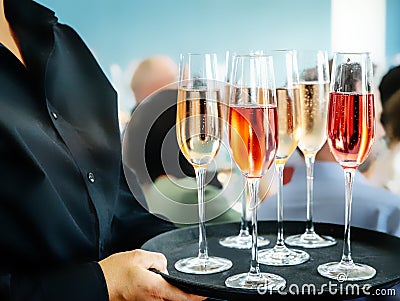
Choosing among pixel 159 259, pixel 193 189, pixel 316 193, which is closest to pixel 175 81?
pixel 193 189

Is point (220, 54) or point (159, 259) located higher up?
point (220, 54)

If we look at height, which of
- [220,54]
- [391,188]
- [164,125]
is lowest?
[391,188]

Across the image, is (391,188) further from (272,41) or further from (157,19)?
(157,19)

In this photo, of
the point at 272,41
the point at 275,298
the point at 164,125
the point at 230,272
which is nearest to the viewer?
the point at 275,298

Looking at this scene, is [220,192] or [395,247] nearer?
[395,247]

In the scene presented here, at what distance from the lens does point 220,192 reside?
1929mm

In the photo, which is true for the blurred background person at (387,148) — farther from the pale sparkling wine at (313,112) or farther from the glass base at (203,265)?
the glass base at (203,265)

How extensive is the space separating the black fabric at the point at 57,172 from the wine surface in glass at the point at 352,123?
45 centimetres

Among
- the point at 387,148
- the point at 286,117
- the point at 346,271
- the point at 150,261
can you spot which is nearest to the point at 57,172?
the point at 150,261

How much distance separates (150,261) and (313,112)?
15.1 inches

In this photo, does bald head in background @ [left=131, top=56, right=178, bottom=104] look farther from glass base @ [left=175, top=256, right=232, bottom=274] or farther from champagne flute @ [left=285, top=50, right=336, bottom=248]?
glass base @ [left=175, top=256, right=232, bottom=274]

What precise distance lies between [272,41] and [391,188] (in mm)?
585

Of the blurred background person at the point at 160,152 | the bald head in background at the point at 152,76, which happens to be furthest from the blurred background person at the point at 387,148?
the bald head in background at the point at 152,76

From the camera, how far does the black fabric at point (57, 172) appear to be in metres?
1.18
